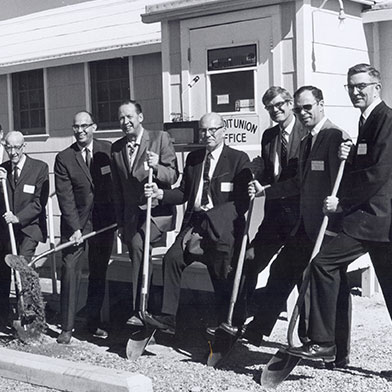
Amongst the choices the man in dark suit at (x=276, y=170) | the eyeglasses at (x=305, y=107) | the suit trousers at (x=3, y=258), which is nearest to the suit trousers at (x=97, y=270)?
the suit trousers at (x=3, y=258)

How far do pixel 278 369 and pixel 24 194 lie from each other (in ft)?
10.5

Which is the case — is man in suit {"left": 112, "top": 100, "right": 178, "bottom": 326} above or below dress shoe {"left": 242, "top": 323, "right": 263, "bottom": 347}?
above

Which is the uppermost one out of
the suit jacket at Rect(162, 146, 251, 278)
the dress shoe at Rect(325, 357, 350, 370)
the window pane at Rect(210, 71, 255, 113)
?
the window pane at Rect(210, 71, 255, 113)

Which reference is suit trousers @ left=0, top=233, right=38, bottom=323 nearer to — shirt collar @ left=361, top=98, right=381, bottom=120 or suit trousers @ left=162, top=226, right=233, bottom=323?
suit trousers @ left=162, top=226, right=233, bottom=323

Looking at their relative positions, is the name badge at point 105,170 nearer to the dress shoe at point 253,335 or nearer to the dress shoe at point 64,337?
the dress shoe at point 64,337

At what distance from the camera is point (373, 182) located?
210 inches

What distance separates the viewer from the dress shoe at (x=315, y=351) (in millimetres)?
5414

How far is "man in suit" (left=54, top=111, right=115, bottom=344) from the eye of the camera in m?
7.11

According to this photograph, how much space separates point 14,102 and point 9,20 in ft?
9.26

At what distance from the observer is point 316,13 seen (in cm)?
765

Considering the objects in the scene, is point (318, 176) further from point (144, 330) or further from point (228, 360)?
point (144, 330)

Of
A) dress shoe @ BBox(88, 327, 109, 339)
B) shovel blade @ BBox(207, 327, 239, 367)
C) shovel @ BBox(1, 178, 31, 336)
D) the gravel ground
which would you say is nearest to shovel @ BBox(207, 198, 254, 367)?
shovel blade @ BBox(207, 327, 239, 367)

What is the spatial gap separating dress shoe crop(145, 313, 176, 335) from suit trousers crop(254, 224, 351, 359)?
791 mm

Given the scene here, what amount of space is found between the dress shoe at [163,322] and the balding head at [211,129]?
144 cm
